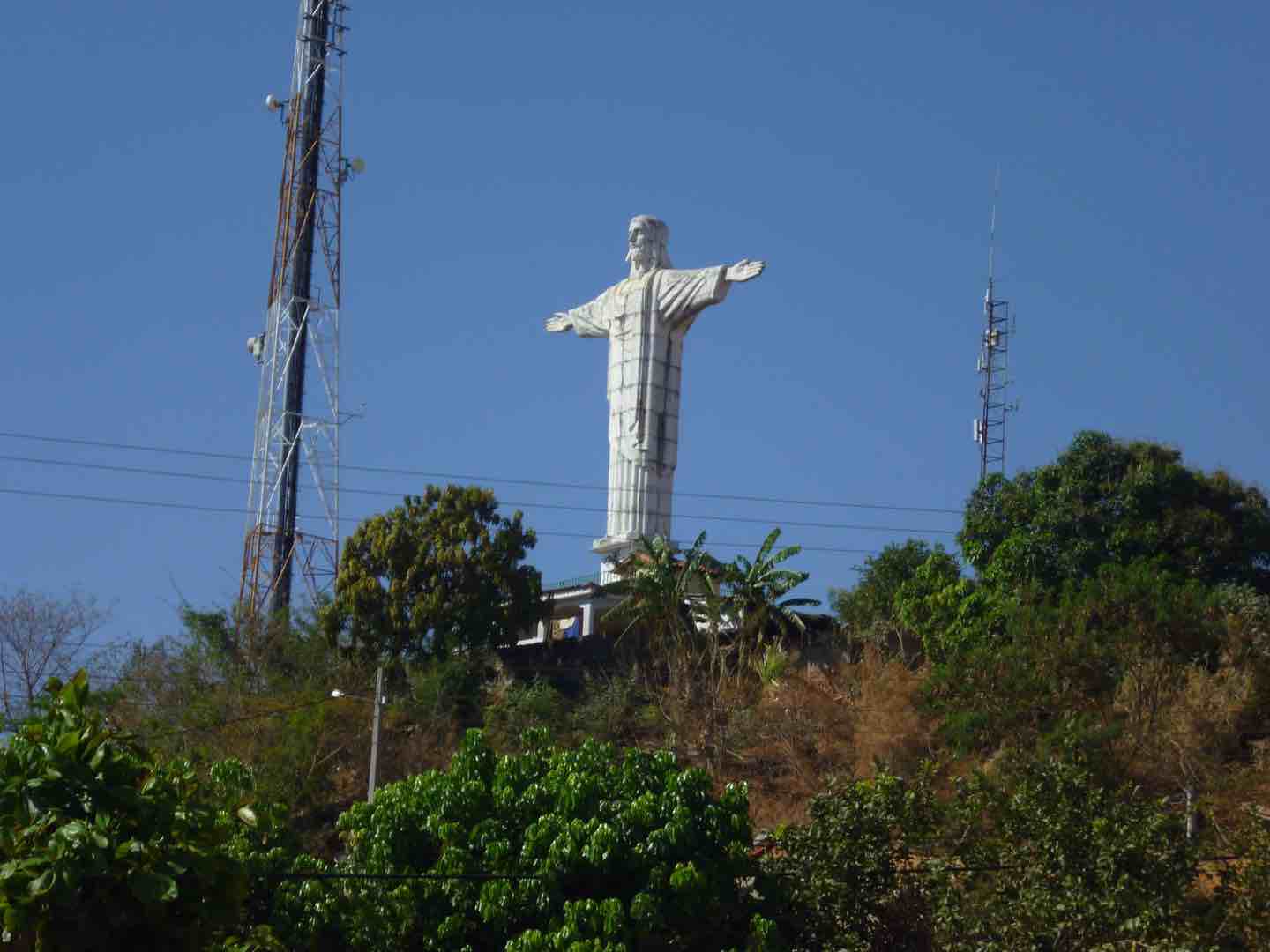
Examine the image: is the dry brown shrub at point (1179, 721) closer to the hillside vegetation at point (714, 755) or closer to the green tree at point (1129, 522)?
the hillside vegetation at point (714, 755)

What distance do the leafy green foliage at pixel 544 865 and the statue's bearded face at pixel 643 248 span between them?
24166 mm

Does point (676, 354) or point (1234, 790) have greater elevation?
point (676, 354)

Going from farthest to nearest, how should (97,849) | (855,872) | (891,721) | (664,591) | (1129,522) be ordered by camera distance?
(664,591) → (1129,522) → (891,721) → (855,872) → (97,849)

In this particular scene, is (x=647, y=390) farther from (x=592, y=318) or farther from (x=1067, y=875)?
(x=1067, y=875)

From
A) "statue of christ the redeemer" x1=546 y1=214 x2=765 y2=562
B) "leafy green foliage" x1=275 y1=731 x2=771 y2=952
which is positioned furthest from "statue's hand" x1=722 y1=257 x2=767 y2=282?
"leafy green foliage" x1=275 y1=731 x2=771 y2=952

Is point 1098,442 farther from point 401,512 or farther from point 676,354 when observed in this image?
point 401,512

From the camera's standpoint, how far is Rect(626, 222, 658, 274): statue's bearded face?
45.4 meters

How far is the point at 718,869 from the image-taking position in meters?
21.2

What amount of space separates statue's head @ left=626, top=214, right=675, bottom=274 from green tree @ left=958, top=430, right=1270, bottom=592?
10.7 metres

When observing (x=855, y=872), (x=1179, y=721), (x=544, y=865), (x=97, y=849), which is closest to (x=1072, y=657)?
(x=1179, y=721)

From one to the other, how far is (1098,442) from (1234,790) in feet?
32.6

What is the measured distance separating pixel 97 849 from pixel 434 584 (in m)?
27.6

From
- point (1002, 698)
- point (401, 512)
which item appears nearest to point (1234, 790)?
point (1002, 698)

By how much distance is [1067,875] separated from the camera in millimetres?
20375
